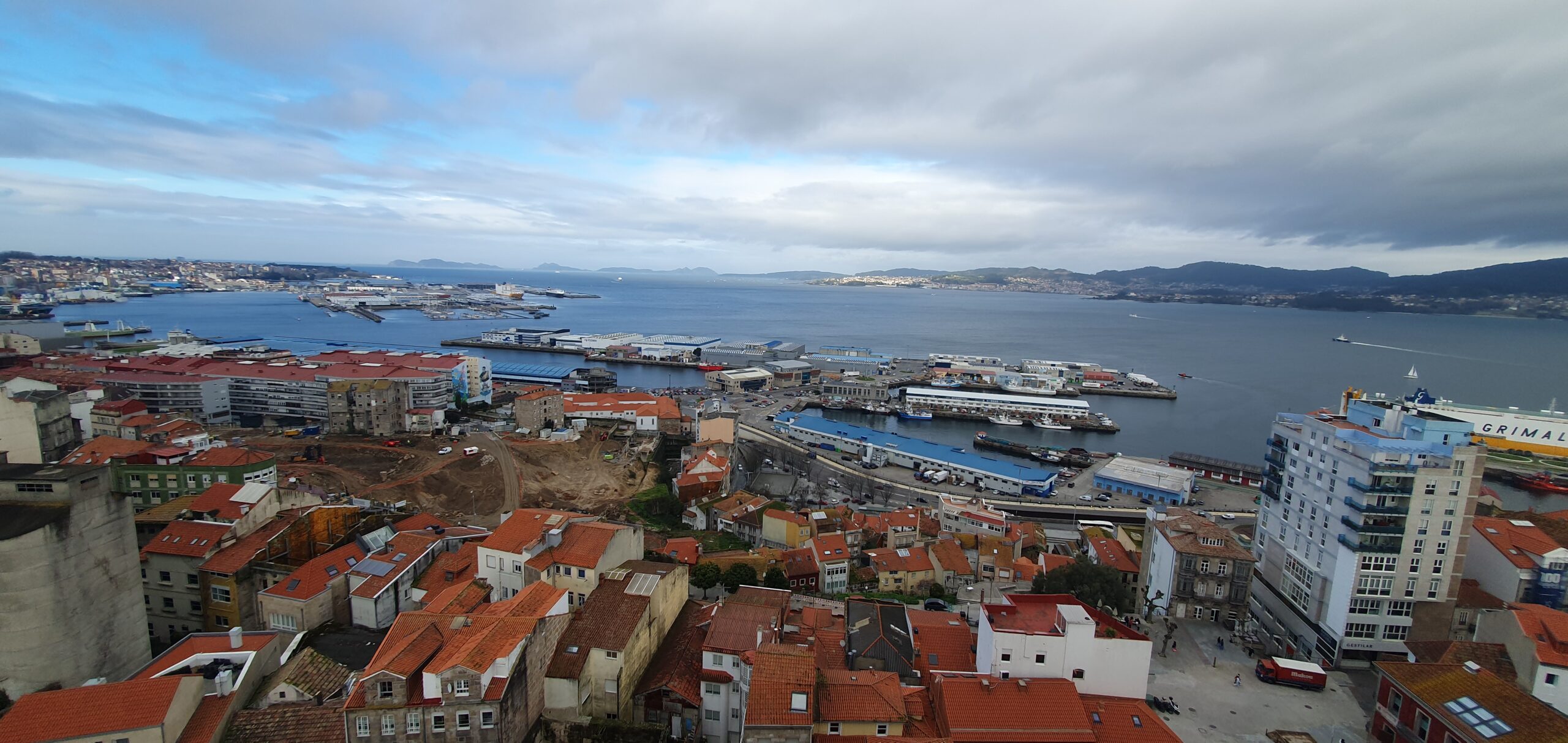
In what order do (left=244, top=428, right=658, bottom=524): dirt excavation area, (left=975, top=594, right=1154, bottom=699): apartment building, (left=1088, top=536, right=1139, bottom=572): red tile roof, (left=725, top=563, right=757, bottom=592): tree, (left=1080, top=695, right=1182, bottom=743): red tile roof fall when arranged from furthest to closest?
(left=244, top=428, right=658, bottom=524): dirt excavation area < (left=1088, top=536, right=1139, bottom=572): red tile roof < (left=725, top=563, right=757, bottom=592): tree < (left=975, top=594, right=1154, bottom=699): apartment building < (left=1080, top=695, right=1182, bottom=743): red tile roof

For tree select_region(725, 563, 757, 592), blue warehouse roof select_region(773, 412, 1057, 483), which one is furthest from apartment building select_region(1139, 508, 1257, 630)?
blue warehouse roof select_region(773, 412, 1057, 483)

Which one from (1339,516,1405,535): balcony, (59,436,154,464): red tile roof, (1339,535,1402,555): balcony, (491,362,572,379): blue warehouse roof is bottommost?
(491,362,572,379): blue warehouse roof

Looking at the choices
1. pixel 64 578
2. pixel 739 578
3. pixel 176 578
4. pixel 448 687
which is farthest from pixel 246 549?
pixel 739 578

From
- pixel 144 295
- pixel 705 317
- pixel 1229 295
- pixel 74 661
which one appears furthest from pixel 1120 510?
pixel 1229 295

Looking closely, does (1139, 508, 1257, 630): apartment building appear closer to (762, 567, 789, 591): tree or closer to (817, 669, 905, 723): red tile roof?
(762, 567, 789, 591): tree

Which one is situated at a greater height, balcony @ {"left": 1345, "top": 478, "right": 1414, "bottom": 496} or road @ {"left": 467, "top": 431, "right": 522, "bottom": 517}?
balcony @ {"left": 1345, "top": 478, "right": 1414, "bottom": 496}

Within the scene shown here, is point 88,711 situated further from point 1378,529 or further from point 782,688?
point 1378,529

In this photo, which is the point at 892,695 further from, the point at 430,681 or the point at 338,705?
the point at 338,705
